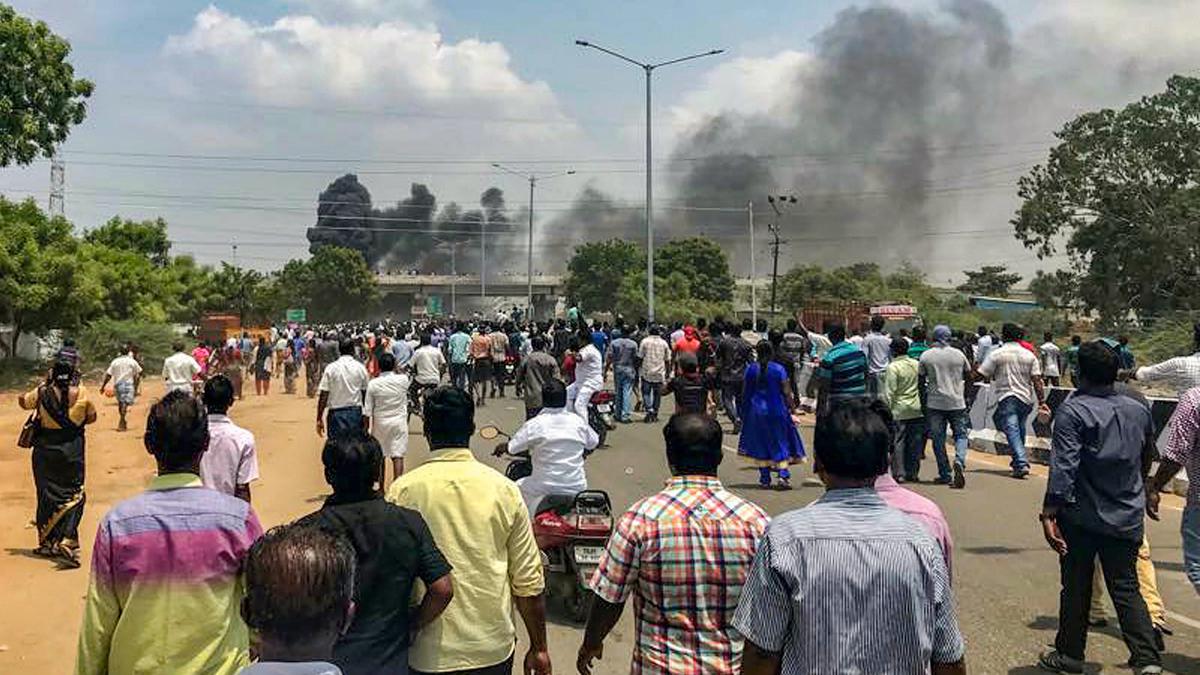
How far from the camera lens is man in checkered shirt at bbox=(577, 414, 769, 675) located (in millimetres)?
2898

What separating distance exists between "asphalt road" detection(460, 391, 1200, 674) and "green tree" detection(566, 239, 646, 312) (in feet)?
254

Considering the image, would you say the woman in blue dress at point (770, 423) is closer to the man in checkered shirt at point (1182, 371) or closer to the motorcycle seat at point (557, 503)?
the man in checkered shirt at point (1182, 371)

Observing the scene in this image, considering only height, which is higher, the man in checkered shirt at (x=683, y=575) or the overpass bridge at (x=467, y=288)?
the overpass bridge at (x=467, y=288)

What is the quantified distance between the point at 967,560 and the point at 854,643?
546 cm

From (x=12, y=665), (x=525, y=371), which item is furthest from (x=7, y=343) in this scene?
(x=12, y=665)

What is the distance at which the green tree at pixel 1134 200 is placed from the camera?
40312 mm

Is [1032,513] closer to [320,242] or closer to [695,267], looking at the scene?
[695,267]

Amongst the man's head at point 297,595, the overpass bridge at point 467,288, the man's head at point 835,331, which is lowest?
the man's head at point 297,595

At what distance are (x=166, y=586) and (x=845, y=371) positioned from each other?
22.2 ft

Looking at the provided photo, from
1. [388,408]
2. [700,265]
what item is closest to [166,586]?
[388,408]

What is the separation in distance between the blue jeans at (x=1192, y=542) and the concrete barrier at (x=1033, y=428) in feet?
18.5

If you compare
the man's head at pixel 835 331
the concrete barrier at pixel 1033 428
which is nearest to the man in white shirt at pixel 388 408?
the man's head at pixel 835 331

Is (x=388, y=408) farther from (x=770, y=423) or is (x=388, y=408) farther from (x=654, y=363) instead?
(x=654, y=363)

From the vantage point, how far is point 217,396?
17.1ft
